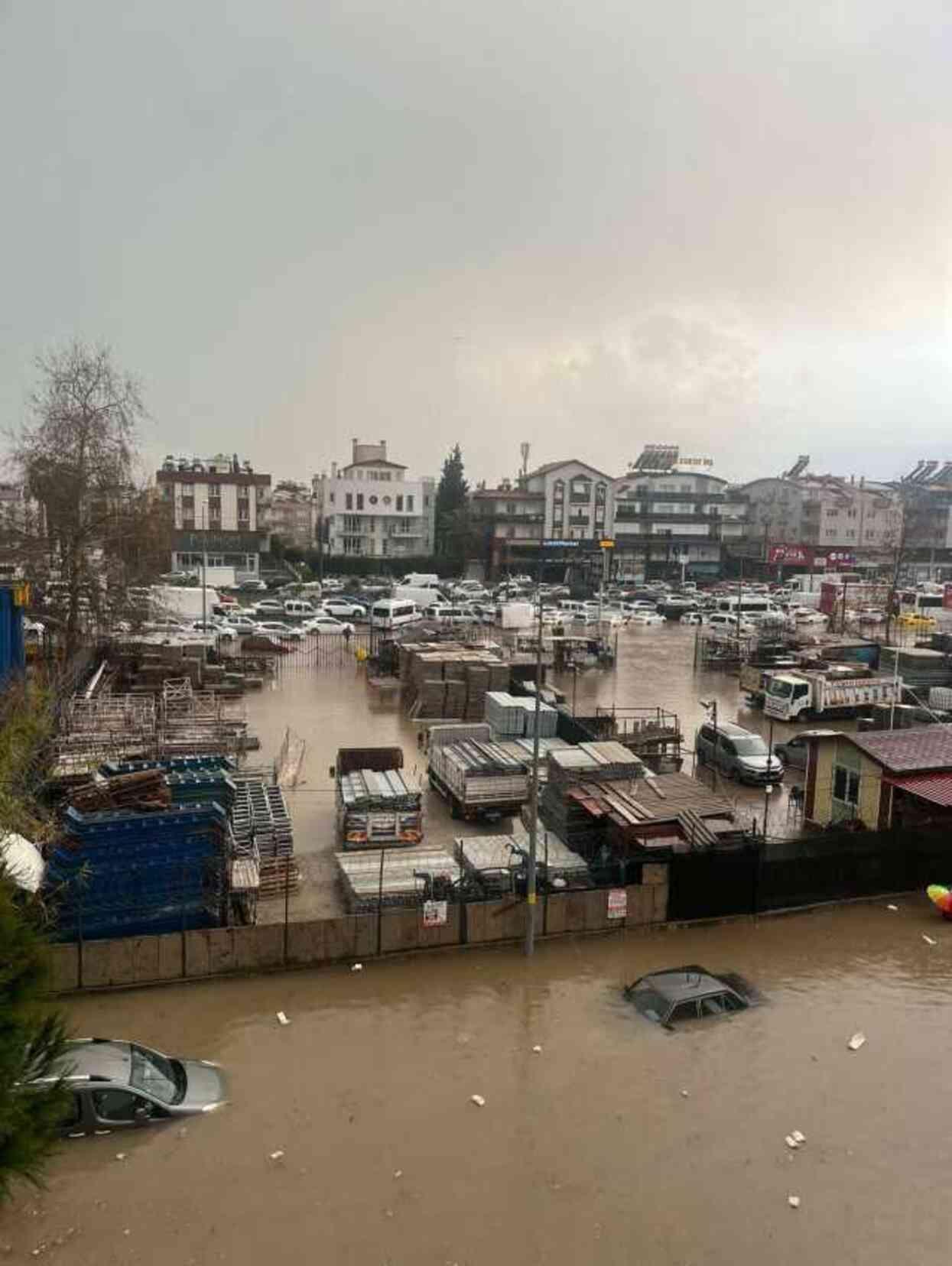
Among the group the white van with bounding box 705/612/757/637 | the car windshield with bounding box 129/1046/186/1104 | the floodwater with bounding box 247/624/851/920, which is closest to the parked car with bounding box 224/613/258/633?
the floodwater with bounding box 247/624/851/920

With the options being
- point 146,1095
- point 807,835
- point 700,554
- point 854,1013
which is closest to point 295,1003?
point 146,1095

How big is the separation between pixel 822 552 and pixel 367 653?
60.1 meters

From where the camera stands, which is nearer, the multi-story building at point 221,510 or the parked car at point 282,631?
the parked car at point 282,631

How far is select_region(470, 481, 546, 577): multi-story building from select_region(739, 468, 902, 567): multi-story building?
21364mm

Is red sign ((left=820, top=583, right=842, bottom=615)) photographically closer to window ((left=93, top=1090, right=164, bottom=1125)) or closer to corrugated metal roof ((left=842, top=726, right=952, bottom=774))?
corrugated metal roof ((left=842, top=726, right=952, bottom=774))

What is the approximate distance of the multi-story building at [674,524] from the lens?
82.1m

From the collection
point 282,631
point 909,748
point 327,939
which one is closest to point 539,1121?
point 327,939

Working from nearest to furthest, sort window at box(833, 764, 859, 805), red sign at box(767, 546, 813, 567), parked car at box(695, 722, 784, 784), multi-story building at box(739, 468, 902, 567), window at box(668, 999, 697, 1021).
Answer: window at box(668, 999, 697, 1021)
window at box(833, 764, 859, 805)
parked car at box(695, 722, 784, 784)
red sign at box(767, 546, 813, 567)
multi-story building at box(739, 468, 902, 567)

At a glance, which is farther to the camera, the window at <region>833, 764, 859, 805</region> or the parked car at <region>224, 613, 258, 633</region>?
the parked car at <region>224, 613, 258, 633</region>

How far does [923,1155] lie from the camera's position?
877 centimetres

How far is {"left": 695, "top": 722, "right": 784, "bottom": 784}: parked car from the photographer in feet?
67.7

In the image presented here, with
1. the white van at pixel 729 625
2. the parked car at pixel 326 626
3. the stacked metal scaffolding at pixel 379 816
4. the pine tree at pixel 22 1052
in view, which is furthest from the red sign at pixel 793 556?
the pine tree at pixel 22 1052

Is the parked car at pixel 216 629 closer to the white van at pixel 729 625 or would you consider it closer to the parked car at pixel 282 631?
the parked car at pixel 282 631

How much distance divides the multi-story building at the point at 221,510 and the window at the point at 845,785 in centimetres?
6246
